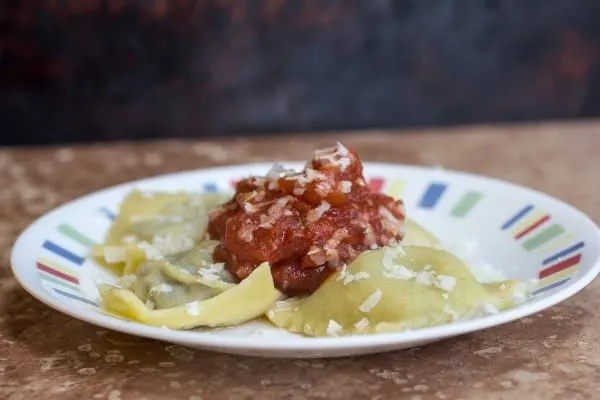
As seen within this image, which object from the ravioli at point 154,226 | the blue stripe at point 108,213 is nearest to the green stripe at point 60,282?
the ravioli at point 154,226

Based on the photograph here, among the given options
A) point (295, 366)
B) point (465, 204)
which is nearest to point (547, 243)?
point (465, 204)

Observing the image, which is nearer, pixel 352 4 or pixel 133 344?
pixel 133 344

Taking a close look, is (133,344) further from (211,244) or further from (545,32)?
(545,32)

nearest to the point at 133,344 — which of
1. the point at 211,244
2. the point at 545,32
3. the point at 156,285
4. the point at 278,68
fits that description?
the point at 156,285

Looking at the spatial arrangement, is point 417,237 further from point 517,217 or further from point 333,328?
point 333,328

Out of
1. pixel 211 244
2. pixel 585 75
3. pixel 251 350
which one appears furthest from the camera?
pixel 585 75
